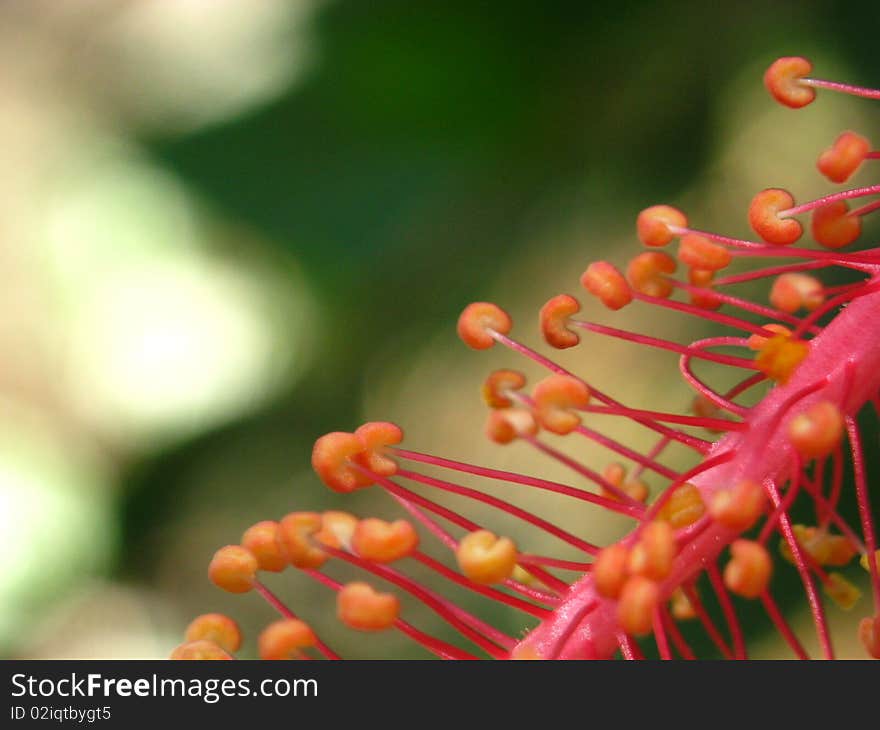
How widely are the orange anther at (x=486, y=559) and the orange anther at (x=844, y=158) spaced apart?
0.32 metres

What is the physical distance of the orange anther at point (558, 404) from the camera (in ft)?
Answer: 2.48

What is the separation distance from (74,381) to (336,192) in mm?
463

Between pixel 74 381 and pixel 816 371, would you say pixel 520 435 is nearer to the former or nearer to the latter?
pixel 816 371

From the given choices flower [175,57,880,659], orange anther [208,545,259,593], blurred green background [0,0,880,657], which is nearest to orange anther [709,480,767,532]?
flower [175,57,880,659]

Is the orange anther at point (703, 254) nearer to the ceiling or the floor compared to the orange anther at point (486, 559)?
nearer to the ceiling

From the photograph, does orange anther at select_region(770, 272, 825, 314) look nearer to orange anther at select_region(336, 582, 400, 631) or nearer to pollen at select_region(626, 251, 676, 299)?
pollen at select_region(626, 251, 676, 299)

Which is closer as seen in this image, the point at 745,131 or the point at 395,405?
the point at 745,131

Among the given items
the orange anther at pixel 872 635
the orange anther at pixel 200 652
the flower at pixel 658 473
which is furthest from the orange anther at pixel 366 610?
the orange anther at pixel 872 635

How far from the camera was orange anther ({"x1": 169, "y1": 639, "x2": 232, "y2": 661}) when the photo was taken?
2.53 ft

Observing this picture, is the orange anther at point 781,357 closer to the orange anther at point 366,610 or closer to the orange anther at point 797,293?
the orange anther at point 797,293

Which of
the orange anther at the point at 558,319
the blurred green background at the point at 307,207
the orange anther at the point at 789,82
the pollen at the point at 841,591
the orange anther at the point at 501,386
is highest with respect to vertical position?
the blurred green background at the point at 307,207

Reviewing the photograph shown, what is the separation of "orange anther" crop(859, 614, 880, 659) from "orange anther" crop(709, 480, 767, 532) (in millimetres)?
147

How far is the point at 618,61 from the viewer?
1422 mm

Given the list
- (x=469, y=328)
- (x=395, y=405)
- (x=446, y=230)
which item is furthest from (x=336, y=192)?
(x=469, y=328)
